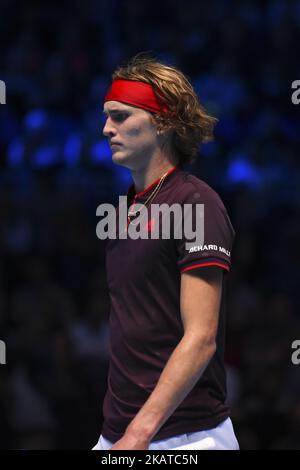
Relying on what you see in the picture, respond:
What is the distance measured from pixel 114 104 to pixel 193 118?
270 mm

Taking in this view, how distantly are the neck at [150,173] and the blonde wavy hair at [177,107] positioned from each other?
8 cm

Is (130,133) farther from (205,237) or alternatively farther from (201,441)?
(201,441)

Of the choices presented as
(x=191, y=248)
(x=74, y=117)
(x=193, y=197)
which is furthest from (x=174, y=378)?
(x=74, y=117)

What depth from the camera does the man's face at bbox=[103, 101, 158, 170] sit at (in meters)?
3.20

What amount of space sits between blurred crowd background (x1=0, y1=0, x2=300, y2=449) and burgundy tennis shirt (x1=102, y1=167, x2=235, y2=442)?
3008mm

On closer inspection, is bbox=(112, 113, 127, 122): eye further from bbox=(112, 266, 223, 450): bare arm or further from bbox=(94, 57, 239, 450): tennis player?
bbox=(112, 266, 223, 450): bare arm

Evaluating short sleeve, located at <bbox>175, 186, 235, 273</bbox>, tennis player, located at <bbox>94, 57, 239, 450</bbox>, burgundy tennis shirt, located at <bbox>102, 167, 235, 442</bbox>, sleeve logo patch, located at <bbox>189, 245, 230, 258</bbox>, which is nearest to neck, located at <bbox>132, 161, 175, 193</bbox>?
tennis player, located at <bbox>94, 57, 239, 450</bbox>

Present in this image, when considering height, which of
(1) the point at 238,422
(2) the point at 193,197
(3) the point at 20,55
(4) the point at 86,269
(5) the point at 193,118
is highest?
(3) the point at 20,55

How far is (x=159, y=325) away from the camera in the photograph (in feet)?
10.1

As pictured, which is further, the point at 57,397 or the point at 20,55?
the point at 20,55

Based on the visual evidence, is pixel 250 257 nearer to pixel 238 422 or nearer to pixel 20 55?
pixel 238 422

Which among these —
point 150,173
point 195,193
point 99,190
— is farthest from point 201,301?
point 99,190

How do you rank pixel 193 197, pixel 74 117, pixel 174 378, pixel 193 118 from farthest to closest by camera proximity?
pixel 74 117, pixel 193 118, pixel 193 197, pixel 174 378

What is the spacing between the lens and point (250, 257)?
7672 mm
